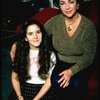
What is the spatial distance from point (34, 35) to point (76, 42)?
9.5 inches

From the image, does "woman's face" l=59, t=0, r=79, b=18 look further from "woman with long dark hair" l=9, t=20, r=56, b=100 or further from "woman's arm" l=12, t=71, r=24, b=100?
"woman's arm" l=12, t=71, r=24, b=100

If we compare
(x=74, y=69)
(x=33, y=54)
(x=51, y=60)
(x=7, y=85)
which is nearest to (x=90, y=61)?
(x=74, y=69)

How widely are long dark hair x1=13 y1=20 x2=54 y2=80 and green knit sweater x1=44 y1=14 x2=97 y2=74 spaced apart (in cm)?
7

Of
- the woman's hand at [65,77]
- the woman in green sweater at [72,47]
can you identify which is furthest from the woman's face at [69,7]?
the woman's hand at [65,77]

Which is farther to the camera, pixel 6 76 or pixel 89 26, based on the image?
pixel 6 76

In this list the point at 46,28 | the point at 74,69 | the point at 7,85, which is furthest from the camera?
the point at 7,85

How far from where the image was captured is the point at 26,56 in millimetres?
1429

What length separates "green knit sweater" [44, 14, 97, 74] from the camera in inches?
52.7

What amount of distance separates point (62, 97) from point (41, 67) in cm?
21

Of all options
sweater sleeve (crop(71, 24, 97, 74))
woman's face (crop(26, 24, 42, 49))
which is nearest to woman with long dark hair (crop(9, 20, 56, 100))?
woman's face (crop(26, 24, 42, 49))

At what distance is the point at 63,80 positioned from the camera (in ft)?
4.44

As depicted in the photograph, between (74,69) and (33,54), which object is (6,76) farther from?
(74,69)

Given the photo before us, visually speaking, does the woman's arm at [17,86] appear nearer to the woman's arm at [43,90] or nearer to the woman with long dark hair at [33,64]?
the woman with long dark hair at [33,64]

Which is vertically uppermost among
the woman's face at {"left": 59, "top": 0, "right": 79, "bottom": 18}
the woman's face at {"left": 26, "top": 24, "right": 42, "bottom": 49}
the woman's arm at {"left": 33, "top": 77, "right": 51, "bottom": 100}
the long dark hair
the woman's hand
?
the woman's face at {"left": 59, "top": 0, "right": 79, "bottom": 18}
